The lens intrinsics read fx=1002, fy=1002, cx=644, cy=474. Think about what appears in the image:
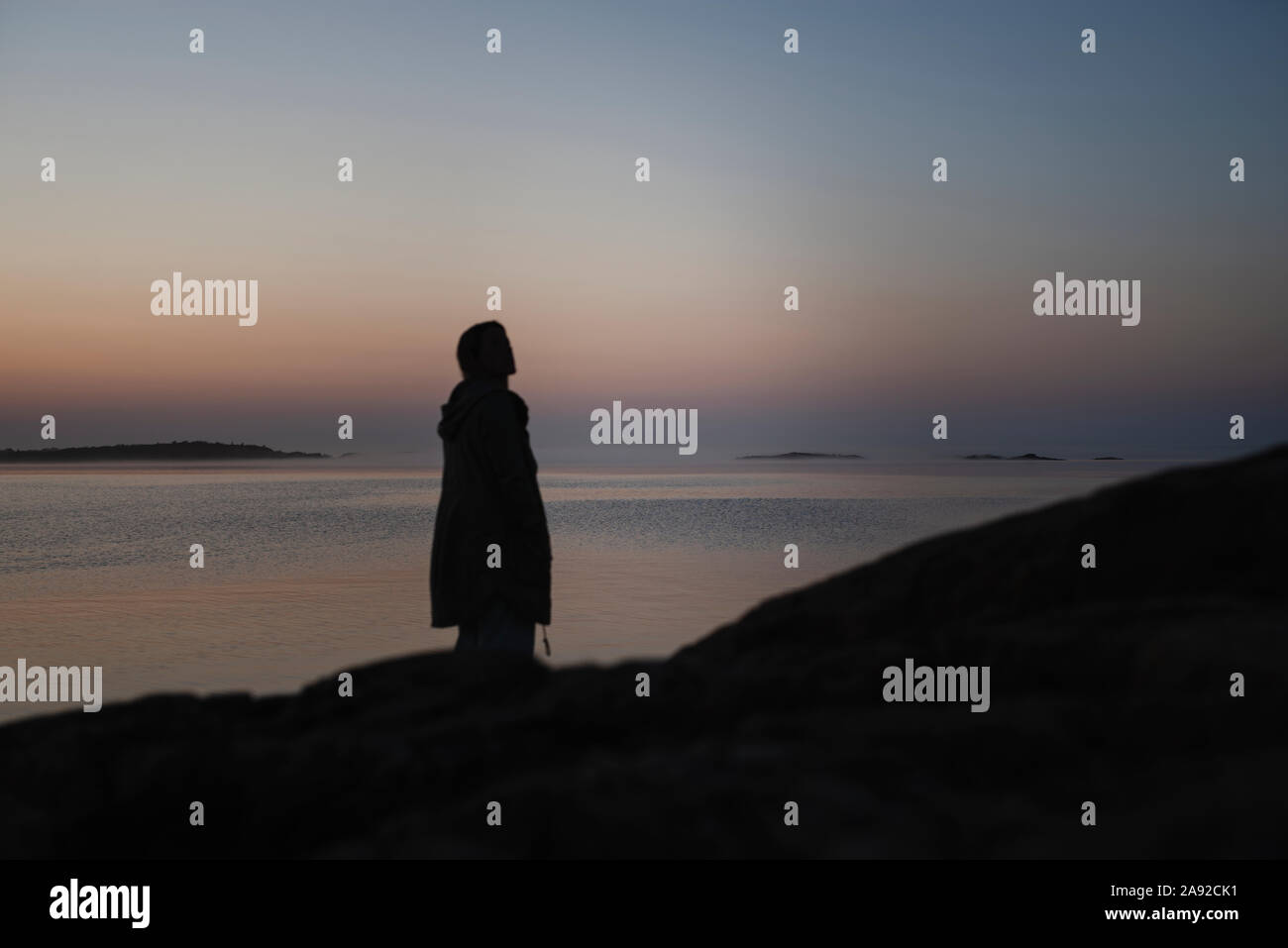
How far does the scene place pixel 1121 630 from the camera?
3246 mm

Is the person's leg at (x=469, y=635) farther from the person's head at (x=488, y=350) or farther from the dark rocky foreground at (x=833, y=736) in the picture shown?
the dark rocky foreground at (x=833, y=736)

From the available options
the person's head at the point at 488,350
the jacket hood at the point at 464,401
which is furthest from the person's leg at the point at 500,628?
the person's head at the point at 488,350

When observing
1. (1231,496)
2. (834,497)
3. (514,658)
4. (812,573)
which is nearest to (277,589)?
(812,573)

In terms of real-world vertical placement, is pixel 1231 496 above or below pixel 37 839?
above

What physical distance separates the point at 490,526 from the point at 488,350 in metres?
1.26

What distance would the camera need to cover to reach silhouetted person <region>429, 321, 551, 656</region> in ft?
22.7

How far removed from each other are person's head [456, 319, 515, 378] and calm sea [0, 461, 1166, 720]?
2.04 meters

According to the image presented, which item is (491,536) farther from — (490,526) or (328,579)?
(328,579)

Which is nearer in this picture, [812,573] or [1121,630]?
[1121,630]

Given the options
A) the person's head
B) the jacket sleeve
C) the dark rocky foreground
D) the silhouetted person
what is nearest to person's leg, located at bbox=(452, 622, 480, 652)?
the silhouetted person

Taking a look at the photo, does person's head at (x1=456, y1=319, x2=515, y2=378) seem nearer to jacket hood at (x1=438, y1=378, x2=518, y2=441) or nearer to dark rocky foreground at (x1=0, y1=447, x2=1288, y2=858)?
jacket hood at (x1=438, y1=378, x2=518, y2=441)

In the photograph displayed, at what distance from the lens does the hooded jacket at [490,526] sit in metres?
6.91
